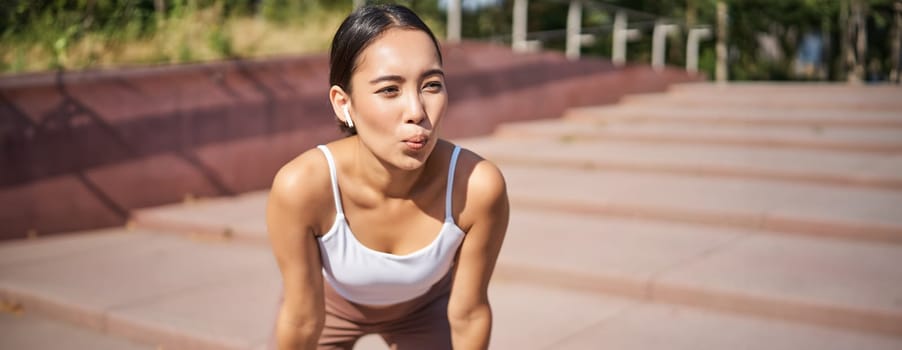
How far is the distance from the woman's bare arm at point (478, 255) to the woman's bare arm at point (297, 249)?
36cm

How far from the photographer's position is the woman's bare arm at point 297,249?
1.95 meters

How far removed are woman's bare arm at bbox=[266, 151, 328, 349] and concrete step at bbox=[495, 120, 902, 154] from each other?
6.26m

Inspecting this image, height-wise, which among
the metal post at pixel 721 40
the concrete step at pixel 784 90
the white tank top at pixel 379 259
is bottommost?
the metal post at pixel 721 40

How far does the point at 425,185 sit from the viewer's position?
209cm

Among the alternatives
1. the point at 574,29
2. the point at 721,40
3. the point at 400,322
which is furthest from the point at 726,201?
the point at 721,40

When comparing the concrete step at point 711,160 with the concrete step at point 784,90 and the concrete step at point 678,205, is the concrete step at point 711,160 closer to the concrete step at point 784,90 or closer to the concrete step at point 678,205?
the concrete step at point 678,205

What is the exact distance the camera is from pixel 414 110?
5.95 feet

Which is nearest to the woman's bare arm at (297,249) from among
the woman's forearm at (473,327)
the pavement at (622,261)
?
the woman's forearm at (473,327)

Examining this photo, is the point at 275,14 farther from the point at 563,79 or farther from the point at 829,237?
the point at 829,237

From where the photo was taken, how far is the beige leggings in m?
2.30

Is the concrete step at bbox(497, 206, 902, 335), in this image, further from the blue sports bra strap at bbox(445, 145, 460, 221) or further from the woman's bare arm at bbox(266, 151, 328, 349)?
the woman's bare arm at bbox(266, 151, 328, 349)

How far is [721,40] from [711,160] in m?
11.8

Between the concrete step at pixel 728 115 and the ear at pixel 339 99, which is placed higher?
the ear at pixel 339 99

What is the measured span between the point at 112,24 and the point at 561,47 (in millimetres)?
10500
